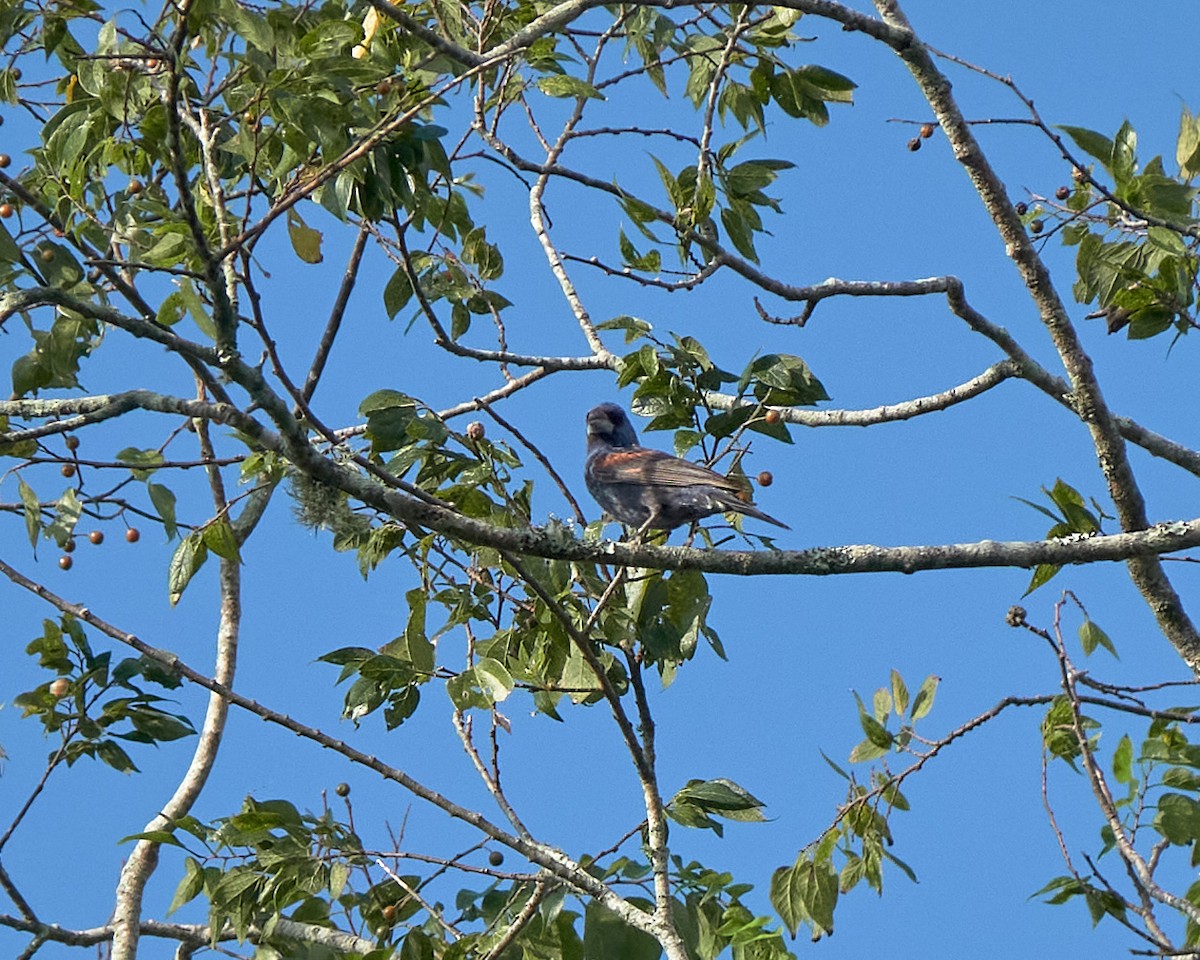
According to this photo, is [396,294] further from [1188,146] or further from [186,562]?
[1188,146]

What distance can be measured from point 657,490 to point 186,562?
193 cm

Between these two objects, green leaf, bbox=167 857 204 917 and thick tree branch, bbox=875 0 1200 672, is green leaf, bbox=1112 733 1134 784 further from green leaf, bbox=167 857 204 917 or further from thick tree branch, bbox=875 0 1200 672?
green leaf, bbox=167 857 204 917

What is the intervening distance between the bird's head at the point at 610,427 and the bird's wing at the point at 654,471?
870 millimetres

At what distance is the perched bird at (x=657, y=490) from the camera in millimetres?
4824

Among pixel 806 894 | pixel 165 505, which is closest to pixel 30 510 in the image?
pixel 165 505

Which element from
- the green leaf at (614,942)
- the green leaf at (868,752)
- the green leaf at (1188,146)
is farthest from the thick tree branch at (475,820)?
the green leaf at (1188,146)

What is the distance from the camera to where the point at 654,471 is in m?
5.46

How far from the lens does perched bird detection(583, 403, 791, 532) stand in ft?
15.8

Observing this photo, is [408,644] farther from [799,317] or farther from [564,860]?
[799,317]

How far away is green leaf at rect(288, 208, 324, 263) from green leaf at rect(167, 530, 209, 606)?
3.43 feet

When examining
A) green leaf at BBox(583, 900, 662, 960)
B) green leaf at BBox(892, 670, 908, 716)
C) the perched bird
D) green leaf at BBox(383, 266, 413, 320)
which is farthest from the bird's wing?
green leaf at BBox(583, 900, 662, 960)

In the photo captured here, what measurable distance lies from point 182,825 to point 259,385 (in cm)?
157

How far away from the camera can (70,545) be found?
536 cm

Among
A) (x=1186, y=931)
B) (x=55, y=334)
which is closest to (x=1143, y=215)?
(x=1186, y=931)
